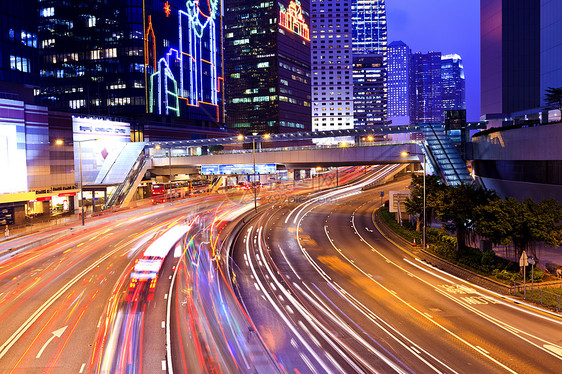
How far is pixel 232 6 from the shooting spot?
650 ft

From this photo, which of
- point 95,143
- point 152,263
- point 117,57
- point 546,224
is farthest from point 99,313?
point 117,57

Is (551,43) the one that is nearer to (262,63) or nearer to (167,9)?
(167,9)

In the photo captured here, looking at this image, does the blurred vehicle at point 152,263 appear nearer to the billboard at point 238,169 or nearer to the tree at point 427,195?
the billboard at point 238,169

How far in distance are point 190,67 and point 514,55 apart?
89.3m

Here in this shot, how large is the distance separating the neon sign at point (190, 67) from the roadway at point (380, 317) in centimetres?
8852

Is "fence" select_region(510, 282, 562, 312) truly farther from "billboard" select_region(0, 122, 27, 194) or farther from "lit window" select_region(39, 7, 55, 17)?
"lit window" select_region(39, 7, 55, 17)

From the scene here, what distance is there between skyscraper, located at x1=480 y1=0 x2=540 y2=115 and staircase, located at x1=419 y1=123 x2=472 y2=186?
744 inches

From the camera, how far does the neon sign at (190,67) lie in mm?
115938

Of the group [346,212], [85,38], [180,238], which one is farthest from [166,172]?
[85,38]


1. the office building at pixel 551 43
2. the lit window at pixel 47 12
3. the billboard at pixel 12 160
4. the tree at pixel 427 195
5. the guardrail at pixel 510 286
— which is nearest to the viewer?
the guardrail at pixel 510 286

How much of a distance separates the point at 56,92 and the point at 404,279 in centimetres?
11903

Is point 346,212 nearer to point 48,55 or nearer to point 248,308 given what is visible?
point 248,308

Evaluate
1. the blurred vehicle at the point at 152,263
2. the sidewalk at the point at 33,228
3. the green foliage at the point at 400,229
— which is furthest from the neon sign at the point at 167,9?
the green foliage at the point at 400,229

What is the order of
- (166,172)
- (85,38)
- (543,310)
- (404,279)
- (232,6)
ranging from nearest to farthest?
(543,310) → (404,279) → (166,172) → (85,38) → (232,6)
